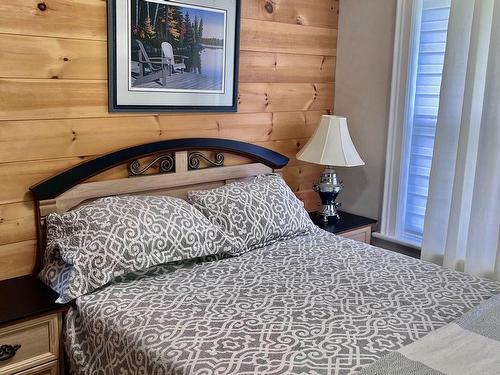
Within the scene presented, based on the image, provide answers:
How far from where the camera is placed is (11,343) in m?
1.75

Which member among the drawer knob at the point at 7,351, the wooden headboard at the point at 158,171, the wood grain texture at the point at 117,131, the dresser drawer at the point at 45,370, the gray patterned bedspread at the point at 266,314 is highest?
the wood grain texture at the point at 117,131

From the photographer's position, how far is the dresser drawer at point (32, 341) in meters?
1.74

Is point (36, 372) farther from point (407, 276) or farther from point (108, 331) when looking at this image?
point (407, 276)

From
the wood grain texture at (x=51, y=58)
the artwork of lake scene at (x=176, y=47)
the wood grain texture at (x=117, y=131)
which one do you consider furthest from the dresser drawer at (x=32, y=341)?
the artwork of lake scene at (x=176, y=47)

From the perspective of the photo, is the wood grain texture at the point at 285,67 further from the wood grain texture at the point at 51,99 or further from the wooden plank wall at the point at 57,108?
the wood grain texture at the point at 51,99

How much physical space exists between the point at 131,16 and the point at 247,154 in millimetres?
962

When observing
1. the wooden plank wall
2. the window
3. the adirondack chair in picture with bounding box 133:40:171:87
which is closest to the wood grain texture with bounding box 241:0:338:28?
the wooden plank wall

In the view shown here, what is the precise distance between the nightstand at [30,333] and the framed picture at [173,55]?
0.93 m

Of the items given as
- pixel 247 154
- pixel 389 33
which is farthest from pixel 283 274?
pixel 389 33

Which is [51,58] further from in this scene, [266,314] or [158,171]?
[266,314]

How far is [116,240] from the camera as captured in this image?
1.93 metres

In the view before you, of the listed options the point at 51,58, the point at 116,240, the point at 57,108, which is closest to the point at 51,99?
the point at 57,108

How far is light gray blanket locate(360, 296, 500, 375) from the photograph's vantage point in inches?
54.4

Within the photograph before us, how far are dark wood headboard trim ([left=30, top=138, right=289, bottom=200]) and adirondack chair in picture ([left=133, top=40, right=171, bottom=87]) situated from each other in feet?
0.99
